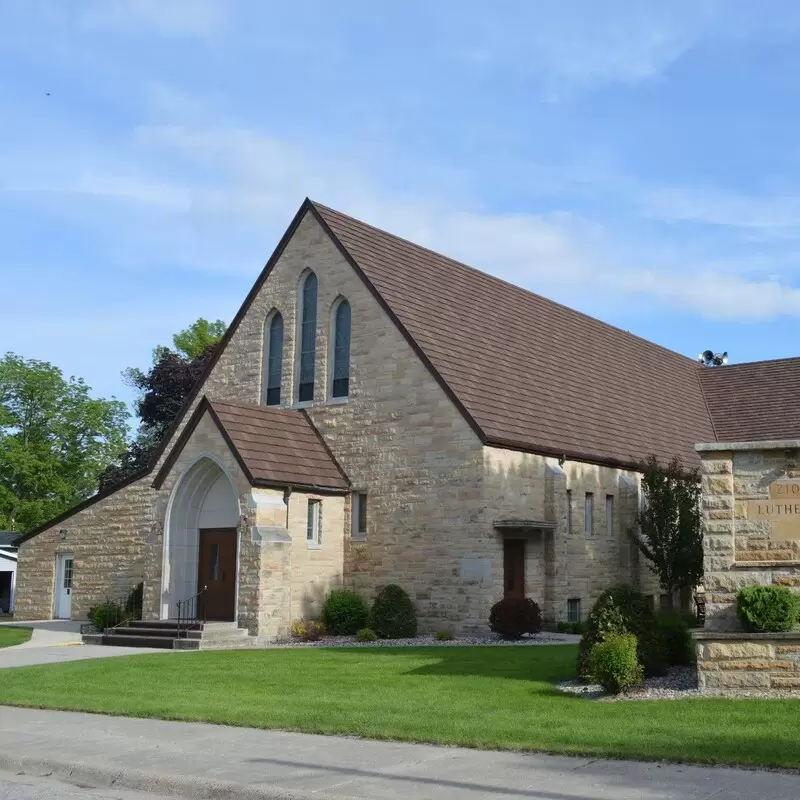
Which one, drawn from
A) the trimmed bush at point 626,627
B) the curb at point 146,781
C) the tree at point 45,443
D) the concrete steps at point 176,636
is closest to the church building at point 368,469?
the concrete steps at point 176,636

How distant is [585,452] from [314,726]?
18090 millimetres

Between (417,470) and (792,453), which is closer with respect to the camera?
(792,453)

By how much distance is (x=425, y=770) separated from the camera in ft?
30.1

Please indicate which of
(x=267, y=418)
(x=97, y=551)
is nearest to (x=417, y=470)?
(x=267, y=418)

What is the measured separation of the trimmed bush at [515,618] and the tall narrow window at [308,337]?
27.8 feet

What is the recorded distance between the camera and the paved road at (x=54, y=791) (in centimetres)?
882

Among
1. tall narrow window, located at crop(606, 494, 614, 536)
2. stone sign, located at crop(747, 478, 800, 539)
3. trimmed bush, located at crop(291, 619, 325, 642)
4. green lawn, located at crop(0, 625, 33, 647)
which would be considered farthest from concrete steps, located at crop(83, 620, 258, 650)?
stone sign, located at crop(747, 478, 800, 539)

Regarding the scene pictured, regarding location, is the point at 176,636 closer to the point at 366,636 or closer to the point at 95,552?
the point at 366,636

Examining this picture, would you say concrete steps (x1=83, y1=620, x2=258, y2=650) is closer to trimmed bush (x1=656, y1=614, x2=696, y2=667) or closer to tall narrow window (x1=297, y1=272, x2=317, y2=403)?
tall narrow window (x1=297, y1=272, x2=317, y2=403)

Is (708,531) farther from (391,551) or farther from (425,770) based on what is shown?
(391,551)

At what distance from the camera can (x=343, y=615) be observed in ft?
81.8

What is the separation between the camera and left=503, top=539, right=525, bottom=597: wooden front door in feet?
83.0

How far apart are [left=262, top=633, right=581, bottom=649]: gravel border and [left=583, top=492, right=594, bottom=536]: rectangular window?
4.59 m

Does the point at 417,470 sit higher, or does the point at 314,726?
the point at 417,470
